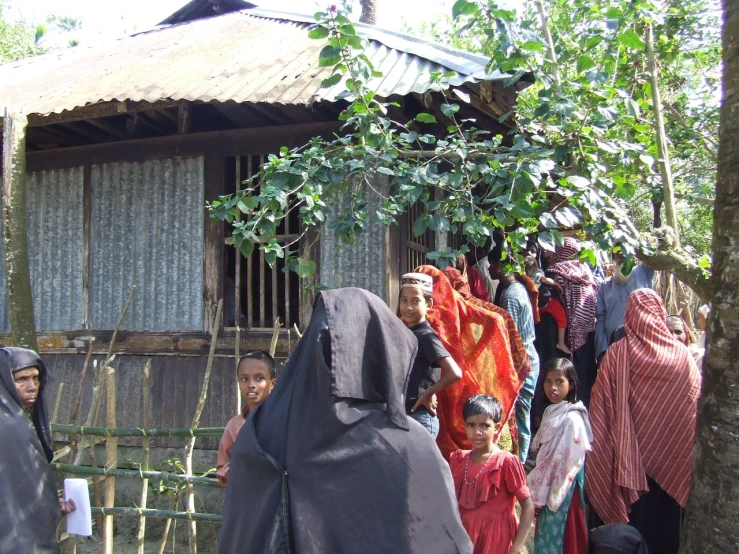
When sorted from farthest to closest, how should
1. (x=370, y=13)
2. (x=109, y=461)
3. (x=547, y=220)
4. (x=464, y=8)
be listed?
1. (x=370, y=13)
2. (x=109, y=461)
3. (x=547, y=220)
4. (x=464, y=8)

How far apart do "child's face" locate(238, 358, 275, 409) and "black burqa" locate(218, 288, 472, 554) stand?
117 centimetres

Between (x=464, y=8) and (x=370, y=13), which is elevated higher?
(x=370, y=13)

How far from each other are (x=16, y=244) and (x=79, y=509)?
1936 millimetres

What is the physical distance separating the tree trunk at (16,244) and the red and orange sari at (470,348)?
2706mm

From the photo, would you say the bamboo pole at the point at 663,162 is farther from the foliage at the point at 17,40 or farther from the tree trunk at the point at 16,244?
the foliage at the point at 17,40

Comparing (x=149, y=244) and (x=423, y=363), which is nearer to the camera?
(x=423, y=363)

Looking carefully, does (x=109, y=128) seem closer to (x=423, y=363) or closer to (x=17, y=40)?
(x=423, y=363)

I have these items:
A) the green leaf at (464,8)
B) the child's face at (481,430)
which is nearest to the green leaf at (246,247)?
the child's face at (481,430)

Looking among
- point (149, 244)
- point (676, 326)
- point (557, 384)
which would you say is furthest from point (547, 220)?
point (149, 244)

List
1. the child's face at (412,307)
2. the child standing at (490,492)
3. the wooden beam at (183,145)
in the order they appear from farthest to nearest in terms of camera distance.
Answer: the wooden beam at (183,145) → the child's face at (412,307) → the child standing at (490,492)

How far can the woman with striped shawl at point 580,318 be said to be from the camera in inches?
238

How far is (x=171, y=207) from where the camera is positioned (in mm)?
5938

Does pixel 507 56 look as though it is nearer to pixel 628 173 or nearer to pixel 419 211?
pixel 628 173

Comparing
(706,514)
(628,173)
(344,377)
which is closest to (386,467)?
(344,377)
